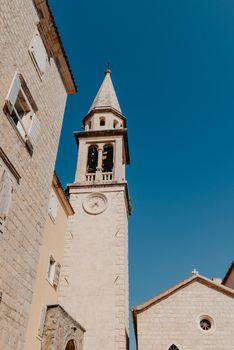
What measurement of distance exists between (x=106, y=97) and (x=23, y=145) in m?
20.7

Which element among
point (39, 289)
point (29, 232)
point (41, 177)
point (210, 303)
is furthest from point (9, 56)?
point (210, 303)

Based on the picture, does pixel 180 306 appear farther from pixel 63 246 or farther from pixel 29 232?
pixel 29 232

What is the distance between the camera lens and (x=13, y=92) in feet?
22.6

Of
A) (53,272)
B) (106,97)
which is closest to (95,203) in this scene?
(53,272)

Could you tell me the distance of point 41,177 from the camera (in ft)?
27.5

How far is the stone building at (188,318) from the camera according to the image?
14.8m

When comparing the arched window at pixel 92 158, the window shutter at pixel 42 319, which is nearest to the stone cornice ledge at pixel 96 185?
the arched window at pixel 92 158

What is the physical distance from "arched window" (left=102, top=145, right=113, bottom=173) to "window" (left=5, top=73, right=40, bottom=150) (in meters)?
13.9

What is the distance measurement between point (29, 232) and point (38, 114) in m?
3.22

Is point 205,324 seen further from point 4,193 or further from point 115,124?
point 115,124

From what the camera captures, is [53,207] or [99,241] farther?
[99,241]

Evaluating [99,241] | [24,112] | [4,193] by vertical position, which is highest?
[99,241]

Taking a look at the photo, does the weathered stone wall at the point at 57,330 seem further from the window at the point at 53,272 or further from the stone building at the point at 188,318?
the stone building at the point at 188,318

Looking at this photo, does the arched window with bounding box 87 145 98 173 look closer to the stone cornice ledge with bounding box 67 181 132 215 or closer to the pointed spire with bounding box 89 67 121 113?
the stone cornice ledge with bounding box 67 181 132 215
